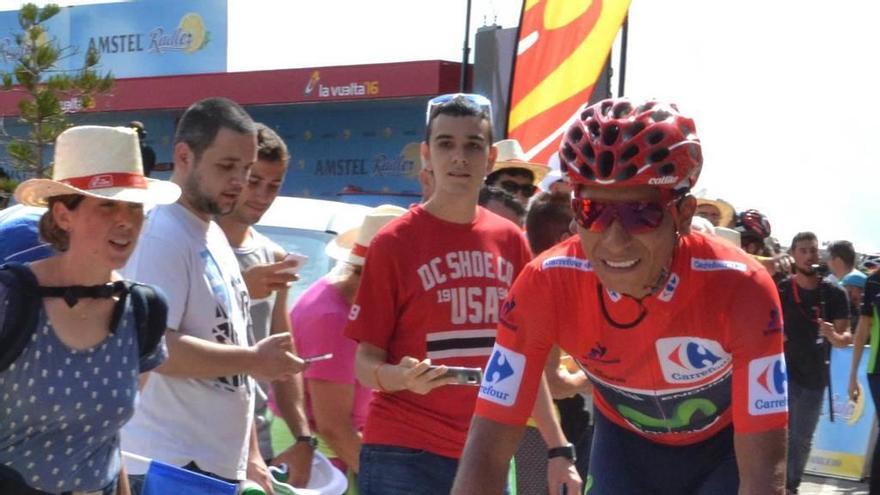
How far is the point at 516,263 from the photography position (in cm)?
520

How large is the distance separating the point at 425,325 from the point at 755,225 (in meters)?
5.64

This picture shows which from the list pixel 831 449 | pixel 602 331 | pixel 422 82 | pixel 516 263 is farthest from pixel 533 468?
pixel 422 82

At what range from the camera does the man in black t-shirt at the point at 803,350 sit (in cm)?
1177

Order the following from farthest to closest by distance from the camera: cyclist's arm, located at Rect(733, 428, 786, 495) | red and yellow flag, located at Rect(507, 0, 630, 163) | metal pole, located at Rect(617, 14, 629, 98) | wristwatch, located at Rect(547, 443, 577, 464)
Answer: metal pole, located at Rect(617, 14, 629, 98) → red and yellow flag, located at Rect(507, 0, 630, 163) → wristwatch, located at Rect(547, 443, 577, 464) → cyclist's arm, located at Rect(733, 428, 786, 495)

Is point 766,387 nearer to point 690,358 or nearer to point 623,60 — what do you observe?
point 690,358

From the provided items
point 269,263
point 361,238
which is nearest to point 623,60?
point 361,238

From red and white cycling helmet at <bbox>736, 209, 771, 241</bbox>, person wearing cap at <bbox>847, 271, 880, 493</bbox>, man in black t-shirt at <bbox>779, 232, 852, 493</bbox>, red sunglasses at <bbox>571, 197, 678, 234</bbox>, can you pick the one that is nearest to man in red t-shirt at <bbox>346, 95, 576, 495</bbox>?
red sunglasses at <bbox>571, 197, 678, 234</bbox>

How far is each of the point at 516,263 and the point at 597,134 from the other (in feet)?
6.00

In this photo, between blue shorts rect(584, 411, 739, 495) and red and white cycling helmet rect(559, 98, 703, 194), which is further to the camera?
blue shorts rect(584, 411, 739, 495)

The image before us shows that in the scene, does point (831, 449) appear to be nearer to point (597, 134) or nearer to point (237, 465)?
point (237, 465)

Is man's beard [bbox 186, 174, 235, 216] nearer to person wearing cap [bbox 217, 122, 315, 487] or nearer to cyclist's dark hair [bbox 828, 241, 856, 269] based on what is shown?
person wearing cap [bbox 217, 122, 315, 487]

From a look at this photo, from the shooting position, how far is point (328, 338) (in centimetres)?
561

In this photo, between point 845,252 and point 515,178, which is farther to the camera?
point 845,252

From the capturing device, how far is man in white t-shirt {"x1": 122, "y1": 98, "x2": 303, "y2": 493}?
14.8 feet
